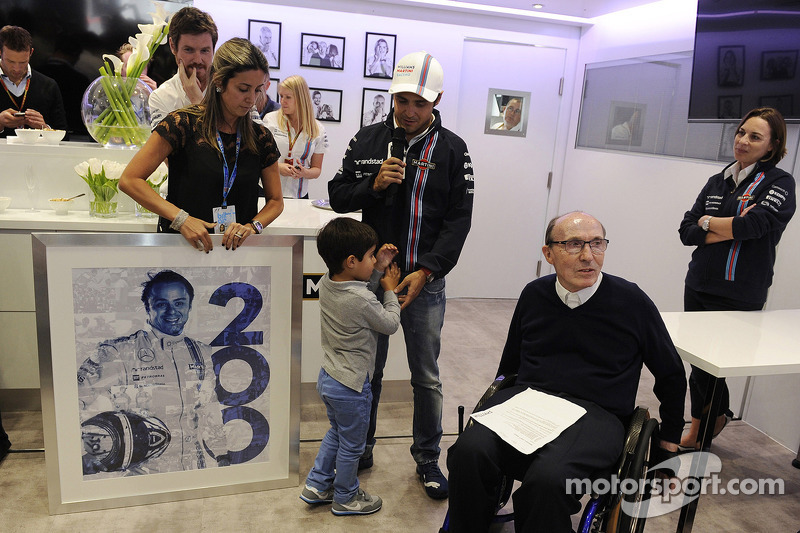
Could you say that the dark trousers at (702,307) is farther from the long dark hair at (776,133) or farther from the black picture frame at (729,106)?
the black picture frame at (729,106)

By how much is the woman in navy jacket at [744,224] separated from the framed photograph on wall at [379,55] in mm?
3005

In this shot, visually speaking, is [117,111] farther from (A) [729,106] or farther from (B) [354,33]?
(A) [729,106]

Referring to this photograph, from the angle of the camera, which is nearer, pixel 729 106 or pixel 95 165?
pixel 95 165

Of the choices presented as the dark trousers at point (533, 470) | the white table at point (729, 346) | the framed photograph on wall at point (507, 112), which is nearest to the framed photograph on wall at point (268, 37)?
the framed photograph on wall at point (507, 112)

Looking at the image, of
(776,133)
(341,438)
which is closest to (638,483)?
(341,438)

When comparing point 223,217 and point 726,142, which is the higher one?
point 726,142

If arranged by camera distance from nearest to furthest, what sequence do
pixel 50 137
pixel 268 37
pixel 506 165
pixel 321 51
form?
pixel 50 137
pixel 268 37
pixel 321 51
pixel 506 165

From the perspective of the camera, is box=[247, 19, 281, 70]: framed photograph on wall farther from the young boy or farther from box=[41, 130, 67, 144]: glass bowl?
the young boy

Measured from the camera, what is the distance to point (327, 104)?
5.28 meters

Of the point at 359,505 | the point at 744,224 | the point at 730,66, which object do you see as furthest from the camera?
the point at 730,66

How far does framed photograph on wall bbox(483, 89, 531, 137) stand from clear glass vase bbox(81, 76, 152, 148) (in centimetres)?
345

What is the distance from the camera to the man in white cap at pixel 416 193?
229 cm

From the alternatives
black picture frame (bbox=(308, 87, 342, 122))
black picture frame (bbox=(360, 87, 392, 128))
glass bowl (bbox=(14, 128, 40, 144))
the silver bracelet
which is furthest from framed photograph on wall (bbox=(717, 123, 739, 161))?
glass bowl (bbox=(14, 128, 40, 144))

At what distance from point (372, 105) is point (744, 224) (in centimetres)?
330
